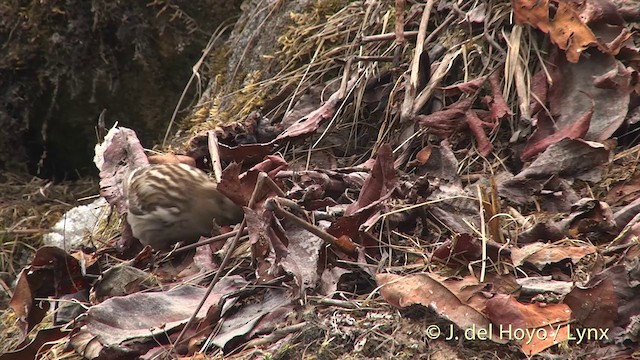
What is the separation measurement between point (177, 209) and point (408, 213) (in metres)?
0.93

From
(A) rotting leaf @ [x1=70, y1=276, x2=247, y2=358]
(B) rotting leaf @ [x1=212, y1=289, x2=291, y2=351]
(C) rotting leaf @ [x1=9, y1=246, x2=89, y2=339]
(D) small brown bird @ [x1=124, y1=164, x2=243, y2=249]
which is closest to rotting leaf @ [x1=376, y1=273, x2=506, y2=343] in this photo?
(B) rotting leaf @ [x1=212, y1=289, x2=291, y2=351]

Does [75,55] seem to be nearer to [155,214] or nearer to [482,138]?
[155,214]

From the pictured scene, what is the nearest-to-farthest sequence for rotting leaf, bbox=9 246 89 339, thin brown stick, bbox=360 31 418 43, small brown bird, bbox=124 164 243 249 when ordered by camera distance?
rotting leaf, bbox=9 246 89 339
small brown bird, bbox=124 164 243 249
thin brown stick, bbox=360 31 418 43

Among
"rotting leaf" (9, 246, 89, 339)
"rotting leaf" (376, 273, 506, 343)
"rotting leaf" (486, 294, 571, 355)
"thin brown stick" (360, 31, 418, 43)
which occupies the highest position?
"thin brown stick" (360, 31, 418, 43)

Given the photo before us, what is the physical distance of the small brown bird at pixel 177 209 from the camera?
3322mm

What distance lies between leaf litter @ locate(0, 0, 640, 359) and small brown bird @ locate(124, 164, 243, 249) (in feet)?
0.27

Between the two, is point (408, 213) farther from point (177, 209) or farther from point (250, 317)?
point (177, 209)

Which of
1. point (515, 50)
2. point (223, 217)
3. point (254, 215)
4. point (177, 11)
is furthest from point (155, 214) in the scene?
point (177, 11)

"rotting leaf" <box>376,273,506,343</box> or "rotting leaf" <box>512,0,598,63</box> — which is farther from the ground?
"rotting leaf" <box>512,0,598,63</box>

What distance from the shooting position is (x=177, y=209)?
3.38m

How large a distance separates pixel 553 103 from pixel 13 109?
4221 mm

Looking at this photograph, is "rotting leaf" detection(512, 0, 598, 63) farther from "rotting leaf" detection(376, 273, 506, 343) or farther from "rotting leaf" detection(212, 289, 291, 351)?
"rotting leaf" detection(212, 289, 291, 351)

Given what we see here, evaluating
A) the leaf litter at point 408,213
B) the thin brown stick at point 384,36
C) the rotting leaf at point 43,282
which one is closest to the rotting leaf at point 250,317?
the leaf litter at point 408,213

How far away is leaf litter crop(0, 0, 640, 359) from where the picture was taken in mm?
2449
